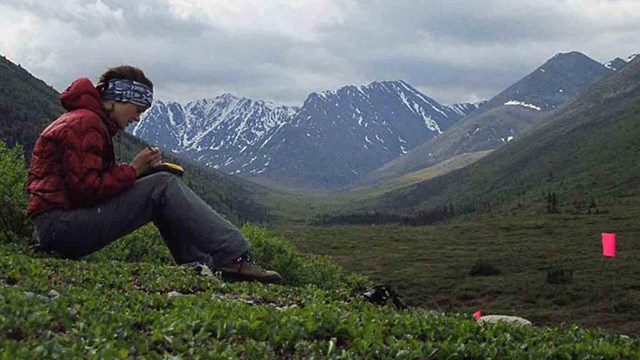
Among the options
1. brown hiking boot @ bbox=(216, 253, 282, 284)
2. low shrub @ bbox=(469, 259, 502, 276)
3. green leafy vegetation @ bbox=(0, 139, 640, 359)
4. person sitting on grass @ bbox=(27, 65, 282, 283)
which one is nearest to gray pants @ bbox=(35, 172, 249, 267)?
person sitting on grass @ bbox=(27, 65, 282, 283)

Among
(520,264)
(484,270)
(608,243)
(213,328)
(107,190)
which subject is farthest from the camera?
(520,264)

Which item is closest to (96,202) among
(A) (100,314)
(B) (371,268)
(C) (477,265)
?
(A) (100,314)

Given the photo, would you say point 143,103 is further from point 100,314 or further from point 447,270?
point 447,270

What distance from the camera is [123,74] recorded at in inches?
429

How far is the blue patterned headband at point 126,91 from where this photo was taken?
10898 mm

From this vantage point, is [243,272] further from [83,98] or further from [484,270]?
[484,270]

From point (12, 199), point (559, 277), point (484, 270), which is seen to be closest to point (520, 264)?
point (484, 270)

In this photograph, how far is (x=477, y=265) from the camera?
8788 centimetres

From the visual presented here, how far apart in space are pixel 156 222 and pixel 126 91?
2.24 m

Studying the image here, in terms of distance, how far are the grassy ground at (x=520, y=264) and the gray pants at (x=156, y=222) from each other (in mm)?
14118

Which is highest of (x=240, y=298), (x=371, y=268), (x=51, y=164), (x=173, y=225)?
(x=51, y=164)

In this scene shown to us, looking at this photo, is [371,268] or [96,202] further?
[371,268]

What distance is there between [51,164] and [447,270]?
83426 millimetres

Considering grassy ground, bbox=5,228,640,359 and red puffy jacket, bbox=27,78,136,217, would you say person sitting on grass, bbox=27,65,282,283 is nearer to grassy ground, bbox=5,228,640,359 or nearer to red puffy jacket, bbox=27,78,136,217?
red puffy jacket, bbox=27,78,136,217
